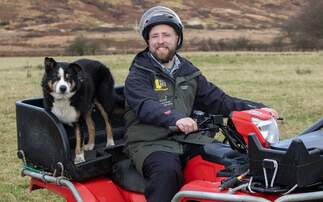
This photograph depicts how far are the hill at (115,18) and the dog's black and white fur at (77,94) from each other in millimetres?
75089

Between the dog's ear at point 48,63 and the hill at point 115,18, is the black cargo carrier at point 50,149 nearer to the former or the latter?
the dog's ear at point 48,63

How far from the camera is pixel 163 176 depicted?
3709mm

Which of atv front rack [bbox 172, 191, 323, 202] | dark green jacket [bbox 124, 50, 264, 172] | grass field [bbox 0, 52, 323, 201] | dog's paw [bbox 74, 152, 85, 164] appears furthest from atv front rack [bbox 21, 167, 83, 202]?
grass field [bbox 0, 52, 323, 201]

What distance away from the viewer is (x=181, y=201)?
3.44 m

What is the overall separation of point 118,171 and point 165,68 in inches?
31.2

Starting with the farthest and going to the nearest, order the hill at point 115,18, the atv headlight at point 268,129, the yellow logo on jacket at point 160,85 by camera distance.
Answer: the hill at point 115,18, the yellow logo on jacket at point 160,85, the atv headlight at point 268,129

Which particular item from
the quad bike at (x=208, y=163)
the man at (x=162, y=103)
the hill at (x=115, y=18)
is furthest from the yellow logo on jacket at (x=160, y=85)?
the hill at (x=115, y=18)

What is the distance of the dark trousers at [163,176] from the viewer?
3693 mm

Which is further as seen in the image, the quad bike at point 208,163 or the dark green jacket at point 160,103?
the dark green jacket at point 160,103

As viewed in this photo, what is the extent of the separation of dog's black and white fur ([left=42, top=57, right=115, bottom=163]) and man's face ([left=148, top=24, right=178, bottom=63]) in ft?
2.80

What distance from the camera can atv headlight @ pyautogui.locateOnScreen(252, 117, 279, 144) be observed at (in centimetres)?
317

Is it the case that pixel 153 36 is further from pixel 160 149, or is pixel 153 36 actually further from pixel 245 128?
pixel 245 128

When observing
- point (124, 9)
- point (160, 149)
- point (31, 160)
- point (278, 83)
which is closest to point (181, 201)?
point (160, 149)

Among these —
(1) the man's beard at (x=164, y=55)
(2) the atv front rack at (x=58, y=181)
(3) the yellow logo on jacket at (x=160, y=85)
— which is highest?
(1) the man's beard at (x=164, y=55)
